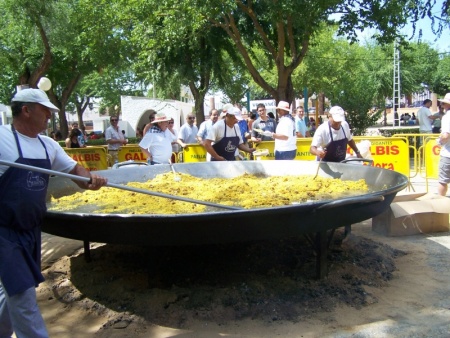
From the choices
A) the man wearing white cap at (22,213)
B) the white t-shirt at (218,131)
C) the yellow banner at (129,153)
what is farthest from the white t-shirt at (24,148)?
the yellow banner at (129,153)

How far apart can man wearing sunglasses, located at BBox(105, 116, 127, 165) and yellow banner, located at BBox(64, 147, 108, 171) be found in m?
0.33

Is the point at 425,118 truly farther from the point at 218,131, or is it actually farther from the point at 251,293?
the point at 251,293

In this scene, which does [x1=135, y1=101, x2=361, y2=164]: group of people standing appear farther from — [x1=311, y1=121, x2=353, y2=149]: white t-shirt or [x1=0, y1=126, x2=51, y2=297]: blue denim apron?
[x1=0, y1=126, x2=51, y2=297]: blue denim apron

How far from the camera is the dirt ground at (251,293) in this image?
11.2ft

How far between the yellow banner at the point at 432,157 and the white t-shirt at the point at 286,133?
2811mm

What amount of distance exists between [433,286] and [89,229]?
2897 mm

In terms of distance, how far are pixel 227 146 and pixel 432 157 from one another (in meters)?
4.24

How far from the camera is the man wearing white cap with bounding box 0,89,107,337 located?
2572 mm

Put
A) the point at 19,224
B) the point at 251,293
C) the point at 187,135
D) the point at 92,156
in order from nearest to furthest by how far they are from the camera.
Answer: the point at 19,224
the point at 251,293
the point at 92,156
the point at 187,135

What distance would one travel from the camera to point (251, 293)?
150 inches

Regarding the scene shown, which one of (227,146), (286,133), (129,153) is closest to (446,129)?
(286,133)

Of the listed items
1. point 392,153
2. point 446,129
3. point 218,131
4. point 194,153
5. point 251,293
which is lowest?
point 251,293

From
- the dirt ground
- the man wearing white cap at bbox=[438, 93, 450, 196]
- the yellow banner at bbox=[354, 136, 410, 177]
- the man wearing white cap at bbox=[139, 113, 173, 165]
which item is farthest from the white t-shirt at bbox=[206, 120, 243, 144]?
the yellow banner at bbox=[354, 136, 410, 177]

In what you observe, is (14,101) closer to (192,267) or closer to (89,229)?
(89,229)
